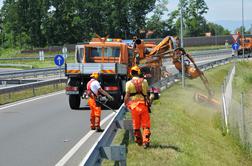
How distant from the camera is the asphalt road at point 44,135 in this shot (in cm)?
1148

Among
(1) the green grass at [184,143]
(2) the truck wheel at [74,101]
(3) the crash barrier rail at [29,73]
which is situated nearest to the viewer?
(1) the green grass at [184,143]

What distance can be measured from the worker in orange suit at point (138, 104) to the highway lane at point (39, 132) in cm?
134

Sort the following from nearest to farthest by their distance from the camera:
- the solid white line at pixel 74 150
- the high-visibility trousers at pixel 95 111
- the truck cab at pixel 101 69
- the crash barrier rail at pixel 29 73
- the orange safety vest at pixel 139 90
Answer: the solid white line at pixel 74 150, the orange safety vest at pixel 139 90, the high-visibility trousers at pixel 95 111, the truck cab at pixel 101 69, the crash barrier rail at pixel 29 73

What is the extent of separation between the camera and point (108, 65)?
20828 millimetres

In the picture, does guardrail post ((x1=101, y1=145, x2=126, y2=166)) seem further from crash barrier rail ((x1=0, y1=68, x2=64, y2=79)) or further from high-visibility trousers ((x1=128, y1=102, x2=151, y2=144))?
crash barrier rail ((x1=0, y1=68, x2=64, y2=79))

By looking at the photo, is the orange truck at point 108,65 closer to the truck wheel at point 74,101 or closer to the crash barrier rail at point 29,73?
the truck wheel at point 74,101

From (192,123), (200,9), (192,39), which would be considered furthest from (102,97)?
(200,9)

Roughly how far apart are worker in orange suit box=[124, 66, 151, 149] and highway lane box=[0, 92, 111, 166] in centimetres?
134

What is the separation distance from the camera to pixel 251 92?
36.7 metres

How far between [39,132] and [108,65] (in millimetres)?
6133

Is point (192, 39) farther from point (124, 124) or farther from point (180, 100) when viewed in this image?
point (124, 124)

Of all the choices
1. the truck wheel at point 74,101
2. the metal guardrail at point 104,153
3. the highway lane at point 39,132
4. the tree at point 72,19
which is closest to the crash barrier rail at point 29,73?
the highway lane at point 39,132

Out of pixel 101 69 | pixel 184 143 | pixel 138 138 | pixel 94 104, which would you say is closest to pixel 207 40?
pixel 101 69

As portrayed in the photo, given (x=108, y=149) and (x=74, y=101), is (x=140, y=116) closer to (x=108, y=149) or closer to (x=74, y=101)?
(x=108, y=149)
